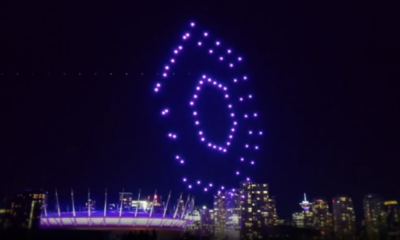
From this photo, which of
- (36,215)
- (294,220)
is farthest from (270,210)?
(36,215)

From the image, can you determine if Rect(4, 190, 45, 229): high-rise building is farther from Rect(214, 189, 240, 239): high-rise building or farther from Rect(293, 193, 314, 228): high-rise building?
Rect(293, 193, 314, 228): high-rise building

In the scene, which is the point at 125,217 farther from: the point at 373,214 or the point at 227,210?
the point at 373,214

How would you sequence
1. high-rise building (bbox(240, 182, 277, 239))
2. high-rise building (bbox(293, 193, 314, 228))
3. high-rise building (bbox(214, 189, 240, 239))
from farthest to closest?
high-rise building (bbox(293, 193, 314, 228)) < high-rise building (bbox(214, 189, 240, 239)) < high-rise building (bbox(240, 182, 277, 239))

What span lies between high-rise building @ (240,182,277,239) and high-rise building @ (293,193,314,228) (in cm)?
224

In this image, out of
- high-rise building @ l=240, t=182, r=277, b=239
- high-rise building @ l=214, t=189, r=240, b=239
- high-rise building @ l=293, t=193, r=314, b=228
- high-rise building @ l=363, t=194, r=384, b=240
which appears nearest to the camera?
high-rise building @ l=363, t=194, r=384, b=240

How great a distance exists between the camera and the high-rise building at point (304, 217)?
1048 inches

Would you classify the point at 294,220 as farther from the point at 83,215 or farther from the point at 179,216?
the point at 83,215

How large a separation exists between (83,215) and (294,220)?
15260 millimetres

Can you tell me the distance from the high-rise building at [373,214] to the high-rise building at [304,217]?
687 centimetres

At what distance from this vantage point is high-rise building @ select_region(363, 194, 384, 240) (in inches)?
424

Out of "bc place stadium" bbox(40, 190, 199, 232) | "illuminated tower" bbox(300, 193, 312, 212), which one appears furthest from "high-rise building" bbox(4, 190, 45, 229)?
"illuminated tower" bbox(300, 193, 312, 212)

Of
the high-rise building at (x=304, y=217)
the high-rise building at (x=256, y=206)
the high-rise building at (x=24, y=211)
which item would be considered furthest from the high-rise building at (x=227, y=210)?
the high-rise building at (x=24, y=211)

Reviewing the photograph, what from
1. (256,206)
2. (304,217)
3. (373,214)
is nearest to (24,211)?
(373,214)

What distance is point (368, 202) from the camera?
19.4 meters
